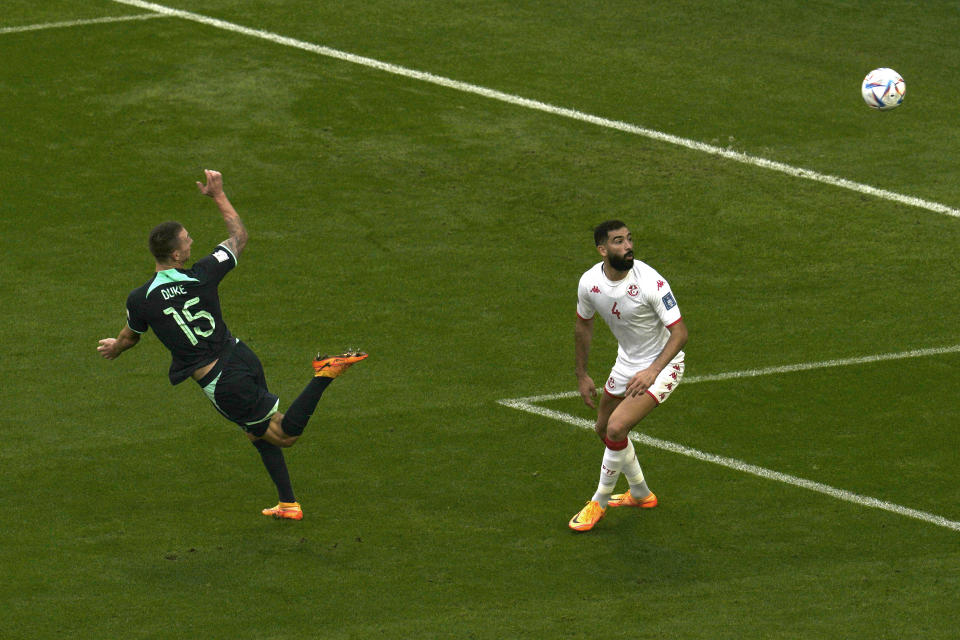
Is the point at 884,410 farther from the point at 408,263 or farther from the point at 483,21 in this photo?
the point at 483,21

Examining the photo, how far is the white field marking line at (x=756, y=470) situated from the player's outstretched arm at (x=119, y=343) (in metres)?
4.06

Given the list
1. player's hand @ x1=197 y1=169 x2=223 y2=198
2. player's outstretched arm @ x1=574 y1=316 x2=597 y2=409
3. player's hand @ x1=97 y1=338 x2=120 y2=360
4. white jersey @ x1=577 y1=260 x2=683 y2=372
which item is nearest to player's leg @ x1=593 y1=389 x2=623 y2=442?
player's outstretched arm @ x1=574 y1=316 x2=597 y2=409

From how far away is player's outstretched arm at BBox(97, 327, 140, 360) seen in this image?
1145cm

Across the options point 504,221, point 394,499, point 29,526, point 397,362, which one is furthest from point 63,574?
point 504,221

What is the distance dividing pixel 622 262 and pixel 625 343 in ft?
2.44

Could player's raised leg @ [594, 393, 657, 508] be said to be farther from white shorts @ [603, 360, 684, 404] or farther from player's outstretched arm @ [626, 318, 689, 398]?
player's outstretched arm @ [626, 318, 689, 398]

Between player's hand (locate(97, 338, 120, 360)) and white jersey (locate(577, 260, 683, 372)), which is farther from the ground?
white jersey (locate(577, 260, 683, 372))

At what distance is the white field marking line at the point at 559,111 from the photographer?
19703mm

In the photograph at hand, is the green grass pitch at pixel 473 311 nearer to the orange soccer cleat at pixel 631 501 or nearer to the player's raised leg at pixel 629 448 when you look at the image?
the orange soccer cleat at pixel 631 501

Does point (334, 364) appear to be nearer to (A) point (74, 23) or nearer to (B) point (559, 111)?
(B) point (559, 111)

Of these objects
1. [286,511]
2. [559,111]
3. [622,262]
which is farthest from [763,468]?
[559,111]

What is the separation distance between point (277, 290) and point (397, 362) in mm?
2455

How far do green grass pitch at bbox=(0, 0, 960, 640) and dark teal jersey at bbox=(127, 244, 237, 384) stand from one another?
1.46 metres

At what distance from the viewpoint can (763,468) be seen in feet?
42.1
